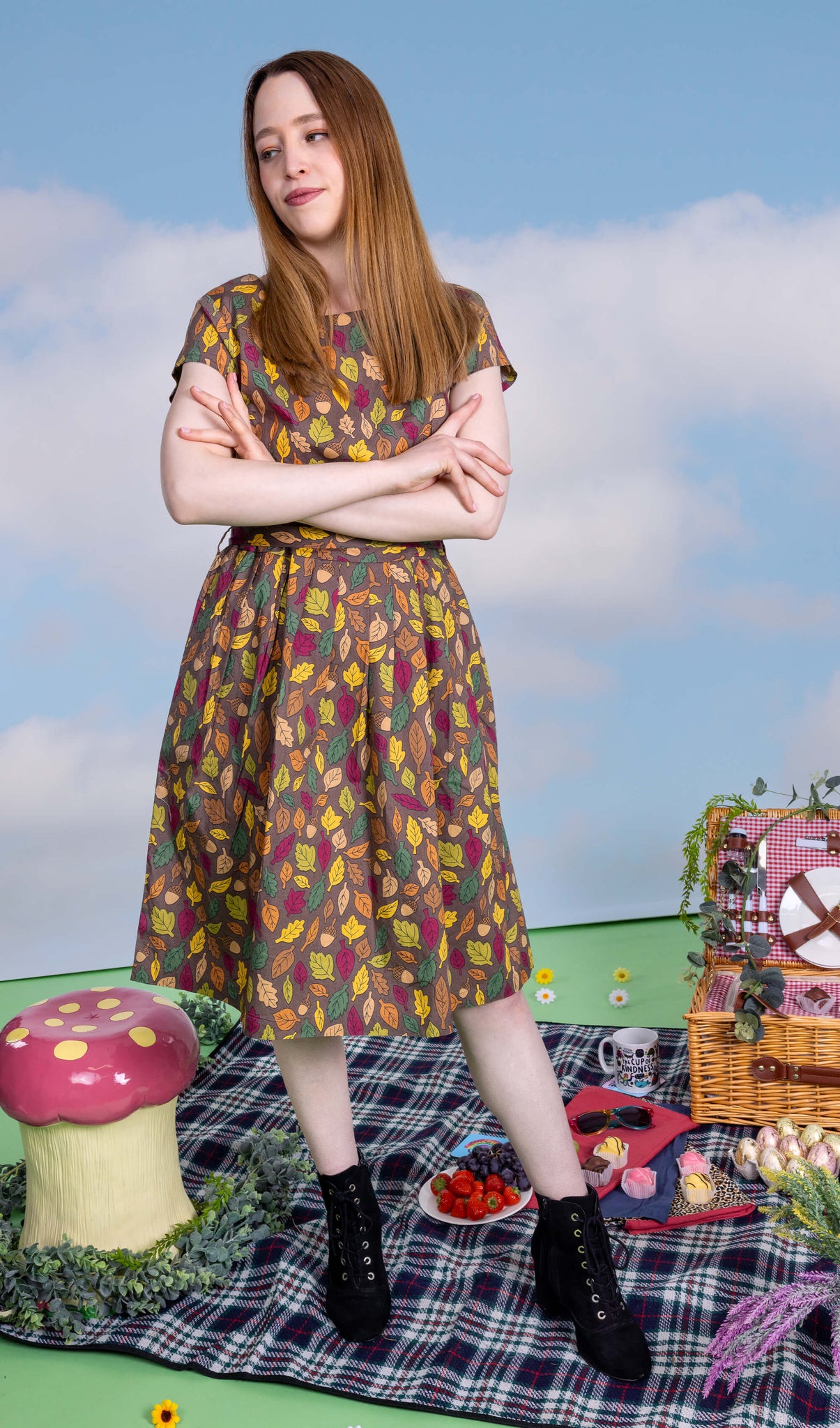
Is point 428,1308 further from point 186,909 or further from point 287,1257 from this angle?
point 186,909

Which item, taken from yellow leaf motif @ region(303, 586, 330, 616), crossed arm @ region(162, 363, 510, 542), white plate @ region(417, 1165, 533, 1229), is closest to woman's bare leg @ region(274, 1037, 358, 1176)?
white plate @ region(417, 1165, 533, 1229)

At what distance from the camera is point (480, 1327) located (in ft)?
6.07

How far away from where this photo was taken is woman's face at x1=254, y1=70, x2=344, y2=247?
5.51ft

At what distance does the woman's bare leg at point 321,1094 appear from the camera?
183cm

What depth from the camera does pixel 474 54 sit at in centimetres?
376

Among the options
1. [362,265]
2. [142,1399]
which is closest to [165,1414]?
[142,1399]

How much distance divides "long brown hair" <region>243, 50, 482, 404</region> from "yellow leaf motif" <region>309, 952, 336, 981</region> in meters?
0.76

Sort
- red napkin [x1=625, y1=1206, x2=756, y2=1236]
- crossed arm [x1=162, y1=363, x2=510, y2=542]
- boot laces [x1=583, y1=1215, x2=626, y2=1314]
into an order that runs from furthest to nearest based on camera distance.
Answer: red napkin [x1=625, y1=1206, x2=756, y2=1236], boot laces [x1=583, y1=1215, x2=626, y2=1314], crossed arm [x1=162, y1=363, x2=510, y2=542]

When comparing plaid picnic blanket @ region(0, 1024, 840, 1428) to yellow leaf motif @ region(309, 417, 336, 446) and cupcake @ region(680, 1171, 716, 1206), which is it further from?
yellow leaf motif @ region(309, 417, 336, 446)

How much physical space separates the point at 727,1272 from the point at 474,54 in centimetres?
335

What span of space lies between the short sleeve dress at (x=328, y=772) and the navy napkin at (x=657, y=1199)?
1.87 feet

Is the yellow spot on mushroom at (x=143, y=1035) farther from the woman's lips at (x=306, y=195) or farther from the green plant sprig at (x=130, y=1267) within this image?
the woman's lips at (x=306, y=195)

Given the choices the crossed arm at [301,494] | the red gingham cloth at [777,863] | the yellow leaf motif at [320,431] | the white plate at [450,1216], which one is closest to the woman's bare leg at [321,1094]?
the white plate at [450,1216]

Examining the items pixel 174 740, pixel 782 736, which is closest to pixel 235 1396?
pixel 174 740
